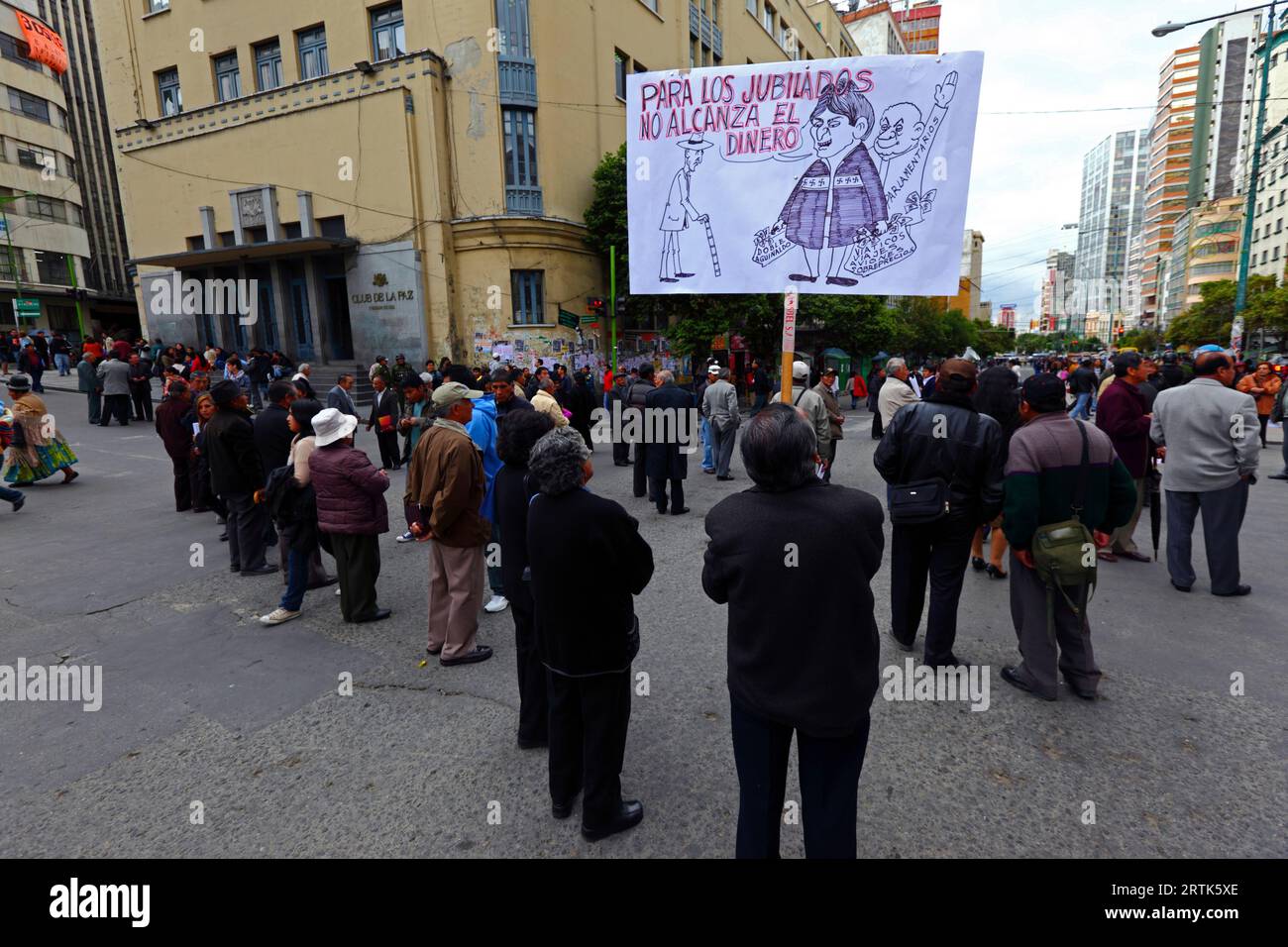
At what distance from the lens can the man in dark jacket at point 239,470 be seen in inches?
231

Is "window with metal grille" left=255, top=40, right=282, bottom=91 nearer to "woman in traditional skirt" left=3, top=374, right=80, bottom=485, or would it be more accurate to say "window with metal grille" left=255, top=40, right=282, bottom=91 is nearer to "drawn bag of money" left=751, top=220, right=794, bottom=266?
"woman in traditional skirt" left=3, top=374, right=80, bottom=485

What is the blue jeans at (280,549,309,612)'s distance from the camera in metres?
5.11

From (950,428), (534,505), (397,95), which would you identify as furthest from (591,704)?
(397,95)

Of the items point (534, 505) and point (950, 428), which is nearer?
point (534, 505)

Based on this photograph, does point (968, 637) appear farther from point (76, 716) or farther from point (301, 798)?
point (76, 716)

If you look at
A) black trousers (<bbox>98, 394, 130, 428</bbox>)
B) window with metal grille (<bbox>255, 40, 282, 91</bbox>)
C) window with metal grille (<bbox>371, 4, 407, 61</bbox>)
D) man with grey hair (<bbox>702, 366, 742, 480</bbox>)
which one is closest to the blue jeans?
man with grey hair (<bbox>702, 366, 742, 480</bbox>)

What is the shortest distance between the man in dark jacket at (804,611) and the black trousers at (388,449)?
9.39m

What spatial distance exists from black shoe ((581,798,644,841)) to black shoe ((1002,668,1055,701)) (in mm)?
2445

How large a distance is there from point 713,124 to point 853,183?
1466 mm

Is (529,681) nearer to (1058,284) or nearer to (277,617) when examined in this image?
(277,617)

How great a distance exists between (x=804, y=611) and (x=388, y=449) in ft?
33.0

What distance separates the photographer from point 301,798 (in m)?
3.00

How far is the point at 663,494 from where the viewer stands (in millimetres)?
8172

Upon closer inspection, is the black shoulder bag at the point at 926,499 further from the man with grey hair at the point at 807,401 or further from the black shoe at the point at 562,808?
the man with grey hair at the point at 807,401
